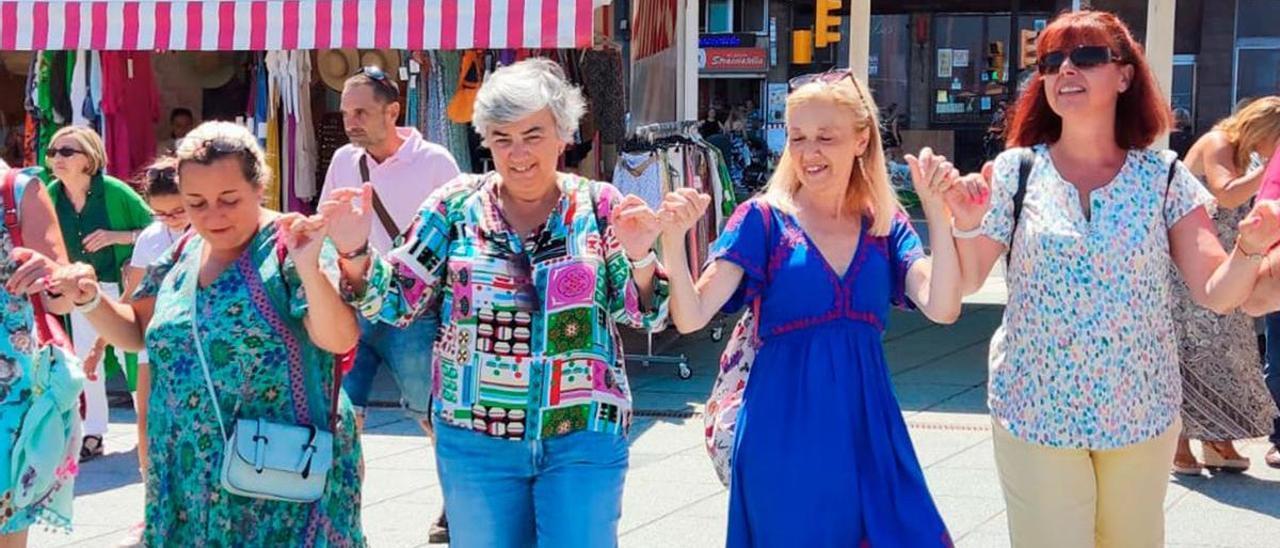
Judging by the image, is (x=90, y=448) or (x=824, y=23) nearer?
(x=90, y=448)

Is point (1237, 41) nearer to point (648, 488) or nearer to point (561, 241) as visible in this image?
point (648, 488)

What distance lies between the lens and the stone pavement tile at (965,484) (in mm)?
6848

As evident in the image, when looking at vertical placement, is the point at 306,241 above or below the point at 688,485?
above

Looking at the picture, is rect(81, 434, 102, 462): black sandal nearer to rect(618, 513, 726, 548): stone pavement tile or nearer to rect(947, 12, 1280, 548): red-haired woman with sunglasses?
rect(618, 513, 726, 548): stone pavement tile

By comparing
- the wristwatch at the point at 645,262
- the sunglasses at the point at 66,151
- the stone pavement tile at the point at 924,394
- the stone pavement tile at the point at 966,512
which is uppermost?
the sunglasses at the point at 66,151

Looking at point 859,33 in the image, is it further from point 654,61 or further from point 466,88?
point 466,88

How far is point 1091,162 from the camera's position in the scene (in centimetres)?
394

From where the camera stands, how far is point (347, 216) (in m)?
3.61

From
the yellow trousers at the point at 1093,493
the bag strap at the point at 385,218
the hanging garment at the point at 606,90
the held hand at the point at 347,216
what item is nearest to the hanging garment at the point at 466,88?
the hanging garment at the point at 606,90

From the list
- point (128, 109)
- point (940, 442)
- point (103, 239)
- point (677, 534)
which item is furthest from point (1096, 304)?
point (128, 109)

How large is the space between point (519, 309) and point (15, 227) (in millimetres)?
1652

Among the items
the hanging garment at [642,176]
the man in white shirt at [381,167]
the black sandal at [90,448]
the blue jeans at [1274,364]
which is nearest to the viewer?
the man in white shirt at [381,167]

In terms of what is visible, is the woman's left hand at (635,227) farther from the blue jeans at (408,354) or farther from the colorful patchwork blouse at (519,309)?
the blue jeans at (408,354)

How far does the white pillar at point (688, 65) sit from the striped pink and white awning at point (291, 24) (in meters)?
2.40
